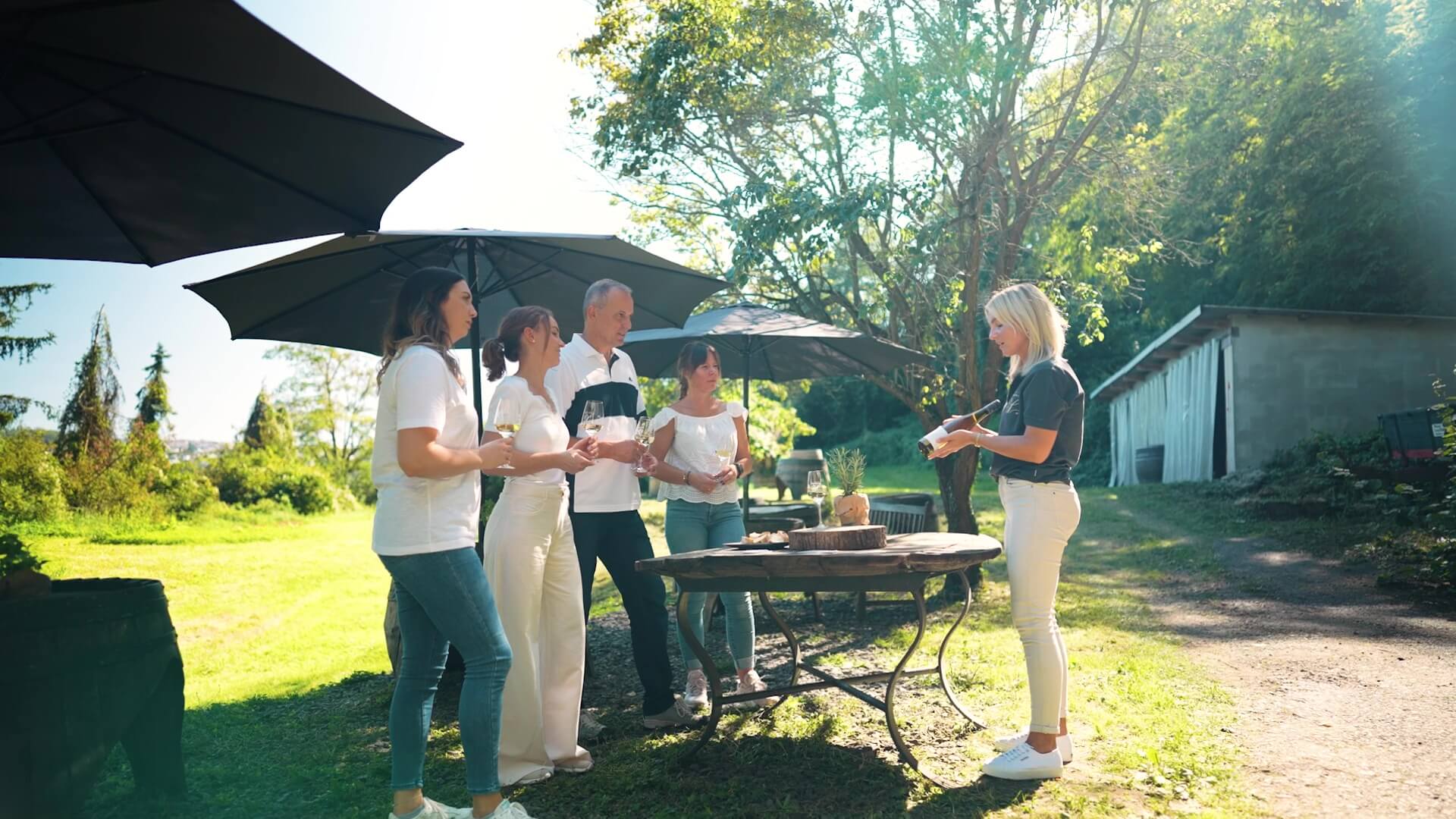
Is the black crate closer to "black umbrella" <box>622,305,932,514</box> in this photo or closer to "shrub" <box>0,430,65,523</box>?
"black umbrella" <box>622,305,932,514</box>

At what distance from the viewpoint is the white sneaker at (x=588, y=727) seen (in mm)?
4661

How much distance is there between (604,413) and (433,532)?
4.69ft

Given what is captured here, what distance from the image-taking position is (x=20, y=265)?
33.8 feet

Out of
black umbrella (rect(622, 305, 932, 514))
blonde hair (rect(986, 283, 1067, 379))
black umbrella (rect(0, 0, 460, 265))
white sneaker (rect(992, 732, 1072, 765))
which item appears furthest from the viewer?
black umbrella (rect(622, 305, 932, 514))

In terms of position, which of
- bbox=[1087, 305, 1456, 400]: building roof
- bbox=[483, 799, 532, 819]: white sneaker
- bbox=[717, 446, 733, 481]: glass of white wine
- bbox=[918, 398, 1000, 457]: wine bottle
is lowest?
bbox=[483, 799, 532, 819]: white sneaker

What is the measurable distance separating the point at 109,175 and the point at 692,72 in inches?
270

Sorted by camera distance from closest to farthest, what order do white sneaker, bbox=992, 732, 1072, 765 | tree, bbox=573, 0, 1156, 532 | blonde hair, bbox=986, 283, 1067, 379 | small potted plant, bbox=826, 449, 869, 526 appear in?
blonde hair, bbox=986, 283, 1067, 379 < white sneaker, bbox=992, 732, 1072, 765 < small potted plant, bbox=826, 449, 869, 526 < tree, bbox=573, 0, 1156, 532

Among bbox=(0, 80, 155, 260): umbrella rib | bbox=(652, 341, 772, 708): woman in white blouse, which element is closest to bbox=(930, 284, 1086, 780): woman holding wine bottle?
bbox=(652, 341, 772, 708): woman in white blouse

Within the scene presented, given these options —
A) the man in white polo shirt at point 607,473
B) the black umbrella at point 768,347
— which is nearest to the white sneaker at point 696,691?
the man in white polo shirt at point 607,473

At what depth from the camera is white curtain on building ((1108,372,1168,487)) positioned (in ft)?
73.2

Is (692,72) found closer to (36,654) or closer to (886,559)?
(886,559)

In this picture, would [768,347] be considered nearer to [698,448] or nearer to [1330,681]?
[698,448]

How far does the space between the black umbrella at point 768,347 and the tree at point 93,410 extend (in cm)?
668

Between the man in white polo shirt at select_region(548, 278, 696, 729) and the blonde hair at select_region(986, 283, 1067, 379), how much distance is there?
162 cm
